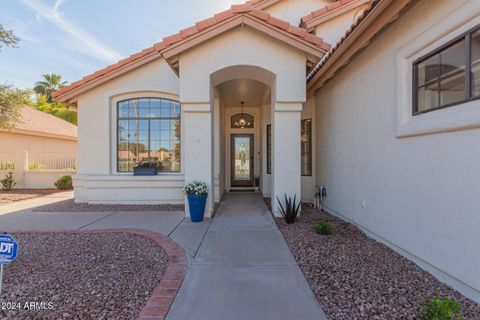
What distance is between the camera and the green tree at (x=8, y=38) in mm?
8677

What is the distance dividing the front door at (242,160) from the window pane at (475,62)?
879 centimetres

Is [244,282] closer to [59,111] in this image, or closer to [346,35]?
[346,35]

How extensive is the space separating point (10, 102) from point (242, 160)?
32.6 ft

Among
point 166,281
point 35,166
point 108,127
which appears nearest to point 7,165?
point 35,166

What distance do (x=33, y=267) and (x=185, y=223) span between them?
9.77 feet

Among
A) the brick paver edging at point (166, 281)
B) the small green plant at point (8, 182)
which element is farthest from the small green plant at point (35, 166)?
the brick paver edging at point (166, 281)

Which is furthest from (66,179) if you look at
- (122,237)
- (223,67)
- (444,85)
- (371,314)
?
(444,85)

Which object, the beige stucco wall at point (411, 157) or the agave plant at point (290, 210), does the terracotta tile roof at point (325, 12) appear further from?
the agave plant at point (290, 210)

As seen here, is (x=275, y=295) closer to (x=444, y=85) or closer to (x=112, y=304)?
(x=112, y=304)

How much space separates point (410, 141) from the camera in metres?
3.79

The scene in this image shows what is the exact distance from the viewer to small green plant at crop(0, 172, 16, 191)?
39.3 ft

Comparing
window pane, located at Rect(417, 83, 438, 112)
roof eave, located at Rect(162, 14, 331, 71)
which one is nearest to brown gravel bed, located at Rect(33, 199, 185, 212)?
roof eave, located at Rect(162, 14, 331, 71)

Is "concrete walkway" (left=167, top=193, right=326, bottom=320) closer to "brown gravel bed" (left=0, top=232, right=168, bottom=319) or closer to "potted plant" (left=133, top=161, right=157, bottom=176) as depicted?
"brown gravel bed" (left=0, top=232, right=168, bottom=319)

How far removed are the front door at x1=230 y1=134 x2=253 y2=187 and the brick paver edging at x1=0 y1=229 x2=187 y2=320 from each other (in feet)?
21.5
